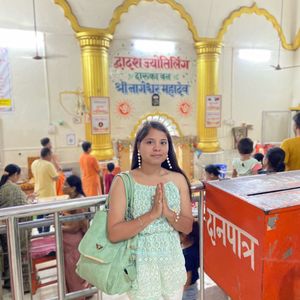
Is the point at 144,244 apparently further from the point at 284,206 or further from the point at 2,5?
the point at 2,5

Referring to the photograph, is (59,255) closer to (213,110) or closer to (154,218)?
(154,218)

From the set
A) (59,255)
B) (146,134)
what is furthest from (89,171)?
(146,134)

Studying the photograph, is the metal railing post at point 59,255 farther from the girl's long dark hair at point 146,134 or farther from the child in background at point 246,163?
the child in background at point 246,163

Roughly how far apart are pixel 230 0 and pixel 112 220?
22.0 feet

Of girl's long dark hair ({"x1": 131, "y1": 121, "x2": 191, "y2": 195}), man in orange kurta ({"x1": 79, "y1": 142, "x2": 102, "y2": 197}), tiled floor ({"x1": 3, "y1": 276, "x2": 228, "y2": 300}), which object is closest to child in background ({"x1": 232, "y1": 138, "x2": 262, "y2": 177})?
tiled floor ({"x1": 3, "y1": 276, "x2": 228, "y2": 300})

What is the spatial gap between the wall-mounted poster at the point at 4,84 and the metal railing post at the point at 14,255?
4.54 m

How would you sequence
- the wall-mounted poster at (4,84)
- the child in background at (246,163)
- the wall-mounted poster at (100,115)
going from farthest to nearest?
the wall-mounted poster at (100,115) → the wall-mounted poster at (4,84) → the child in background at (246,163)

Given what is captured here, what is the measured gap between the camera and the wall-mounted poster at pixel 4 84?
5.00 m

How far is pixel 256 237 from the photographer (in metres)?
1.00

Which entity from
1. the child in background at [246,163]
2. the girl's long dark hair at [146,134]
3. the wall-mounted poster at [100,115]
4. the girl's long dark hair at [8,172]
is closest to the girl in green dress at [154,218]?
the girl's long dark hair at [146,134]

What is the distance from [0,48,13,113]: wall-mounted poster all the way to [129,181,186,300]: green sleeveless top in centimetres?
478

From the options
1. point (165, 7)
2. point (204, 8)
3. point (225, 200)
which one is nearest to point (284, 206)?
point (225, 200)

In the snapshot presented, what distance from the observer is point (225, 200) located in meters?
1.17

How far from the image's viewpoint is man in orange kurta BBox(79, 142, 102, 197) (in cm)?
475
